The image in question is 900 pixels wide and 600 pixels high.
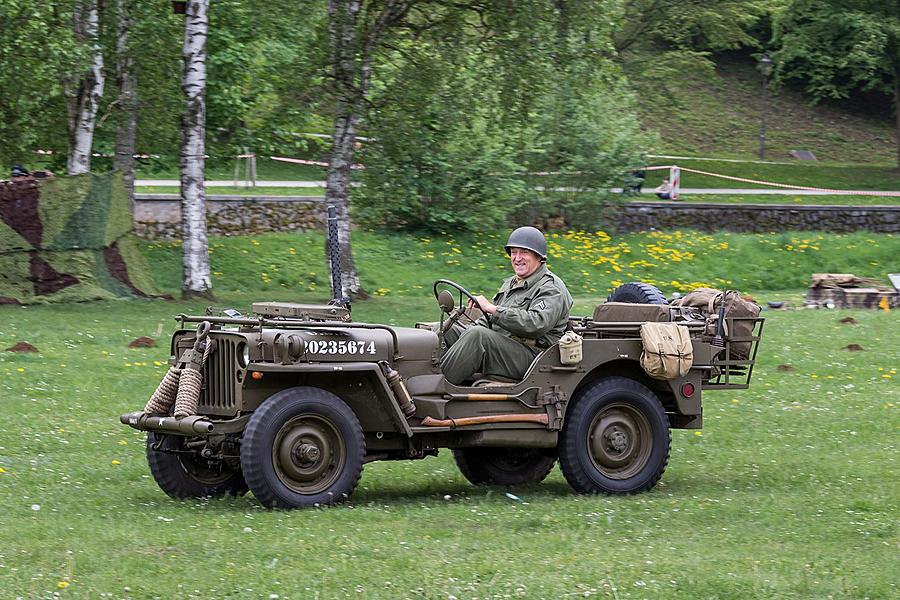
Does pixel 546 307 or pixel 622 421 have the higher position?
pixel 546 307

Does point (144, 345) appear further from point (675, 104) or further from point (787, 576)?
point (675, 104)

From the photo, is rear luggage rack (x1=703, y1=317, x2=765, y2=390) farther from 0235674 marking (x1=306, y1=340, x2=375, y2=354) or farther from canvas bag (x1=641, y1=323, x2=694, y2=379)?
0235674 marking (x1=306, y1=340, x2=375, y2=354)

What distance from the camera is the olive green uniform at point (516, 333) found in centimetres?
1009

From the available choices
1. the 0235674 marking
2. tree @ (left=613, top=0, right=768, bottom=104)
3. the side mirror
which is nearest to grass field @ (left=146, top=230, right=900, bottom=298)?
tree @ (left=613, top=0, right=768, bottom=104)

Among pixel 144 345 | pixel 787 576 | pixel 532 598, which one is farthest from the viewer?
pixel 144 345

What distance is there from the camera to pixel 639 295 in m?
12.0

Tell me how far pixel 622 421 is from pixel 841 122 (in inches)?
2067

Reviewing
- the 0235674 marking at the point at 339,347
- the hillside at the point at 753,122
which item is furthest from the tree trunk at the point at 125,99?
the hillside at the point at 753,122

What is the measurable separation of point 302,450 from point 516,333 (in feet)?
6.46

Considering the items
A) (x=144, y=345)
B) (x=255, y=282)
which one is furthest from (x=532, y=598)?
(x=255, y=282)

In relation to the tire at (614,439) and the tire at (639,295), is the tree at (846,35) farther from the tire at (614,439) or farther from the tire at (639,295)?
the tire at (614,439)

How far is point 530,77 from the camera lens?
85.9ft

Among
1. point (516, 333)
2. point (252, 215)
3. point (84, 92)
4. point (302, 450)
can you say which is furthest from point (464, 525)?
point (252, 215)

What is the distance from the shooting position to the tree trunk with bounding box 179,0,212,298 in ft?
77.3
